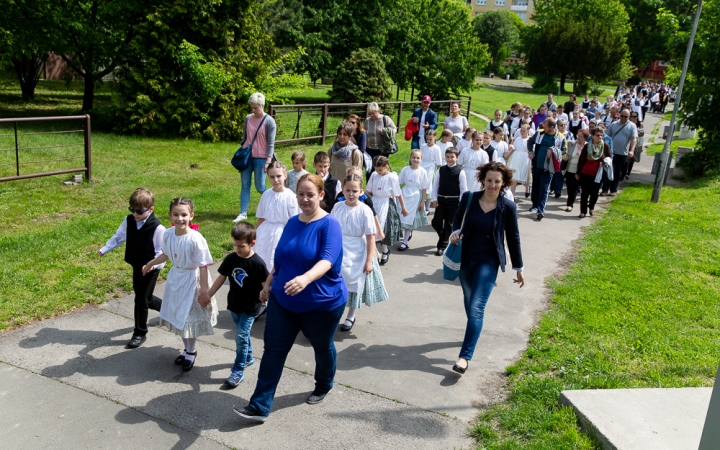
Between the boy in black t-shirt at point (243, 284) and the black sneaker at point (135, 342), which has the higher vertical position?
the boy in black t-shirt at point (243, 284)

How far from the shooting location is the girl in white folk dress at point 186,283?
5070 mm

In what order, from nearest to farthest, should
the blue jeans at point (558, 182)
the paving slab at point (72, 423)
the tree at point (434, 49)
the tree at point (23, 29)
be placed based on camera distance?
1. the paving slab at point (72, 423)
2. the blue jeans at point (558, 182)
3. the tree at point (23, 29)
4. the tree at point (434, 49)

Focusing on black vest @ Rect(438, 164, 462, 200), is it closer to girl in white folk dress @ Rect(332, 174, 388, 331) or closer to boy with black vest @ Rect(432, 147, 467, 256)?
boy with black vest @ Rect(432, 147, 467, 256)

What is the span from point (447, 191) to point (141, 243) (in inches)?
187

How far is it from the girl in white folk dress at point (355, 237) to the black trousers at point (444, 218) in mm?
3096

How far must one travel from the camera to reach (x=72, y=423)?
14.4 feet

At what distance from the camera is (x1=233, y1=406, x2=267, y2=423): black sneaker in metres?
4.40

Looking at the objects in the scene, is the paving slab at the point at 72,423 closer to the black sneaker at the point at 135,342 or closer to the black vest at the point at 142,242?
the black sneaker at the point at 135,342

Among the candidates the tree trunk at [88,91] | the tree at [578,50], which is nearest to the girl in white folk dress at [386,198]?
the tree trunk at [88,91]

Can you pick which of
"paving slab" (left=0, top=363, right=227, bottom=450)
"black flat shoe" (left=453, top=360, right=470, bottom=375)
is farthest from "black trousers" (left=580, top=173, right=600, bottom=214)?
"paving slab" (left=0, top=363, right=227, bottom=450)

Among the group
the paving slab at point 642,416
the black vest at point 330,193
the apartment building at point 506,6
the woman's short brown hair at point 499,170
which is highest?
the apartment building at point 506,6

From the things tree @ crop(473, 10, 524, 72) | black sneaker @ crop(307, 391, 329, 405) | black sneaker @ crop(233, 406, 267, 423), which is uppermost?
tree @ crop(473, 10, 524, 72)

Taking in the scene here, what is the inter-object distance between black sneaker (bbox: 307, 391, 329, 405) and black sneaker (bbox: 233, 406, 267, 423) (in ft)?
1.54

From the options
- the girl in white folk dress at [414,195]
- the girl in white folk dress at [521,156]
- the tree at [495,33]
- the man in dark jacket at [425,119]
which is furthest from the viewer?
the tree at [495,33]
